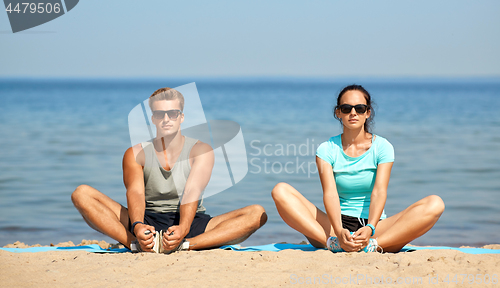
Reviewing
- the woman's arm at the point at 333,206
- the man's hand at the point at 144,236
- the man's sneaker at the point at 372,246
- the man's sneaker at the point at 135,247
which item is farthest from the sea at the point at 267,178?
the man's hand at the point at 144,236

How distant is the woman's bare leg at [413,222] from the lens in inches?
147

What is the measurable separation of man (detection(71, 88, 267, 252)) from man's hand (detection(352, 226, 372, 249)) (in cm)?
94

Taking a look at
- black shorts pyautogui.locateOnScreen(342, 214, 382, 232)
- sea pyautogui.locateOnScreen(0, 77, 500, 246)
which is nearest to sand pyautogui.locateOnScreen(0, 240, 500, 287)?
black shorts pyautogui.locateOnScreen(342, 214, 382, 232)

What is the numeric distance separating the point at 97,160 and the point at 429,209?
27.5 feet

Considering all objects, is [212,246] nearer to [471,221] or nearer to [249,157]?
[471,221]

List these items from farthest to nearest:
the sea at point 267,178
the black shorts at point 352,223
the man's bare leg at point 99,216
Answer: the sea at point 267,178 → the man's bare leg at point 99,216 → the black shorts at point 352,223

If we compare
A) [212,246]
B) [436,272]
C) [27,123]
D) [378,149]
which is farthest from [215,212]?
[27,123]

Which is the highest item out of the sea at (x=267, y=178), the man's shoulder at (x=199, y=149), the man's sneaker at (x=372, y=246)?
the man's shoulder at (x=199, y=149)

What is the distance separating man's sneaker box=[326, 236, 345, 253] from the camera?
3829mm

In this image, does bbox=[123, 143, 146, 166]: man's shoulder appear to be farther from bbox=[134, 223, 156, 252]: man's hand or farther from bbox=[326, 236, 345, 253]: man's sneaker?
bbox=[326, 236, 345, 253]: man's sneaker

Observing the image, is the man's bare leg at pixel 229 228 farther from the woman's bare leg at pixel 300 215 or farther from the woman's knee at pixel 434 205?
the woman's knee at pixel 434 205

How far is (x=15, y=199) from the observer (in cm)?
720

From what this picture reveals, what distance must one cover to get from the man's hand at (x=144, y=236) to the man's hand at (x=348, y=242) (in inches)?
61.0

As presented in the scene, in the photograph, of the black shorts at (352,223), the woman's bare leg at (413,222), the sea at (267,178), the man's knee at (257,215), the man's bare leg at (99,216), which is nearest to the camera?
the woman's bare leg at (413,222)
